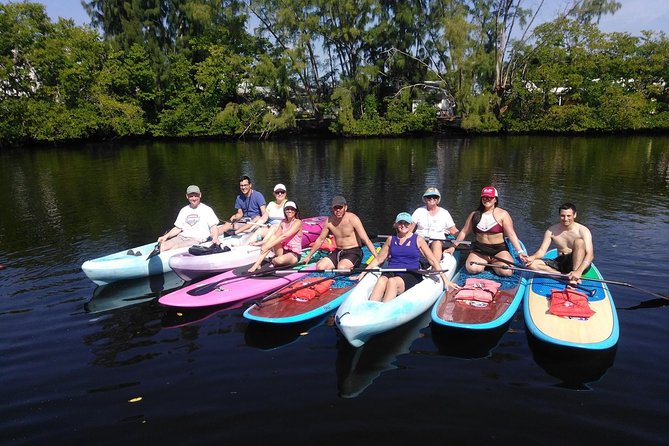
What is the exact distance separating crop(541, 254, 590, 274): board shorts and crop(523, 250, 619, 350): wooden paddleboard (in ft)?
1.44

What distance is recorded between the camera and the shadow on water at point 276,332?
23.0 ft

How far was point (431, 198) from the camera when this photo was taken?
31.0ft

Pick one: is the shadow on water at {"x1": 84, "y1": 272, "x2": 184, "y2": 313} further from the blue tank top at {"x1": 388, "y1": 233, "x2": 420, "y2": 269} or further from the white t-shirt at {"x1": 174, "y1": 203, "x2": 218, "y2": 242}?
the blue tank top at {"x1": 388, "y1": 233, "x2": 420, "y2": 269}

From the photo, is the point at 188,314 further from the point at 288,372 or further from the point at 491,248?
the point at 491,248

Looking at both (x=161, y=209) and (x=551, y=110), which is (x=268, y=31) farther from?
(x=161, y=209)

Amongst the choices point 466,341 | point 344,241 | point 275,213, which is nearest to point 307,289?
point 344,241

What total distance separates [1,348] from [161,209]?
33.2 feet

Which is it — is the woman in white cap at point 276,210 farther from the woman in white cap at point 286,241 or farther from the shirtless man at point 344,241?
the shirtless man at point 344,241

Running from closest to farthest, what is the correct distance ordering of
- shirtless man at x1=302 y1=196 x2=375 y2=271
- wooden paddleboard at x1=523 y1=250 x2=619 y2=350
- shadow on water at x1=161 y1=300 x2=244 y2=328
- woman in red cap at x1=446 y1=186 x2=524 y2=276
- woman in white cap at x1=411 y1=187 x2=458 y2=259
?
wooden paddleboard at x1=523 y1=250 x2=619 y2=350, shadow on water at x1=161 y1=300 x2=244 y2=328, woman in red cap at x1=446 y1=186 x2=524 y2=276, shirtless man at x1=302 y1=196 x2=375 y2=271, woman in white cap at x1=411 y1=187 x2=458 y2=259

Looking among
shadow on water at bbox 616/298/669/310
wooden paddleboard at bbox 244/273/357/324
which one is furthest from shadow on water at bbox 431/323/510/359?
shadow on water at bbox 616/298/669/310

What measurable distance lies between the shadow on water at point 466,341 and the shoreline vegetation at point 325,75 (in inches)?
1530

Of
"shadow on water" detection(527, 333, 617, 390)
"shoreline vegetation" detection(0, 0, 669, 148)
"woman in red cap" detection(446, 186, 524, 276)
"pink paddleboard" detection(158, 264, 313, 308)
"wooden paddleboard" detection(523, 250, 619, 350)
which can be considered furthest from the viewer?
"shoreline vegetation" detection(0, 0, 669, 148)

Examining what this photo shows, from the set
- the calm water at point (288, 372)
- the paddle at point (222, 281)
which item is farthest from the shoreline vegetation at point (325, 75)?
the paddle at point (222, 281)

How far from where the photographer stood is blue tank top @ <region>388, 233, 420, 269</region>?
299 inches
